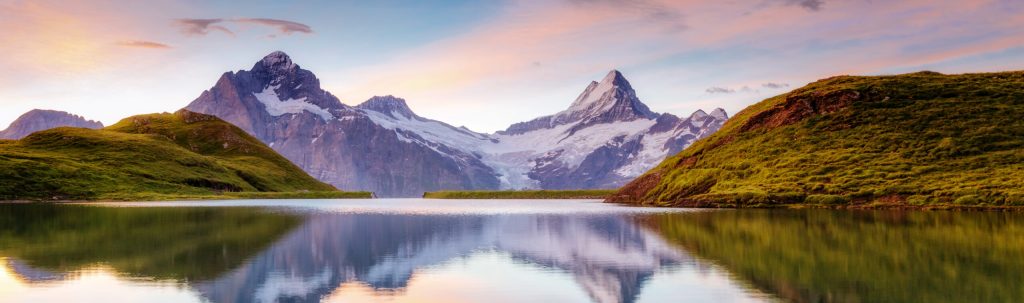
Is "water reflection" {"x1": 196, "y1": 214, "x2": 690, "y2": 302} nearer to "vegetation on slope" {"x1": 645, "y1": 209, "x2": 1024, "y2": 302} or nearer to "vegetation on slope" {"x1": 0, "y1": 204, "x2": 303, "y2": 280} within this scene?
"vegetation on slope" {"x1": 0, "y1": 204, "x2": 303, "y2": 280}

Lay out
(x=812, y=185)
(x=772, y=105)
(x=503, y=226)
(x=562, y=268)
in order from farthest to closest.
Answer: (x=772, y=105) < (x=812, y=185) < (x=503, y=226) < (x=562, y=268)

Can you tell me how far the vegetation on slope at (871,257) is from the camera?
32656 mm

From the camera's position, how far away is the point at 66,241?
61.0 meters

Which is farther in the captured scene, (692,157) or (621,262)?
(692,157)

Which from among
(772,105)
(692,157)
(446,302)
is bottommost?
(446,302)

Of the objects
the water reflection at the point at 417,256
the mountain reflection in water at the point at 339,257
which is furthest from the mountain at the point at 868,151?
the mountain reflection in water at the point at 339,257

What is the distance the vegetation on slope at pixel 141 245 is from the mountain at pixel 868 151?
90.3 meters

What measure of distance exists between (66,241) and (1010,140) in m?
150

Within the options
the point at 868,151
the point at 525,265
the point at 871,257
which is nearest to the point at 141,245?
the point at 525,265

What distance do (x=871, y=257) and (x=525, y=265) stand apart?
66.0 ft

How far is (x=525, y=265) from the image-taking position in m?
45.7

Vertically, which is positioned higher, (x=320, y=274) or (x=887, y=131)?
(x=887, y=131)

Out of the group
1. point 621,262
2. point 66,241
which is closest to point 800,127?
point 621,262

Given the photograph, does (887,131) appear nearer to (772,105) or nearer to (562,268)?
(772,105)
